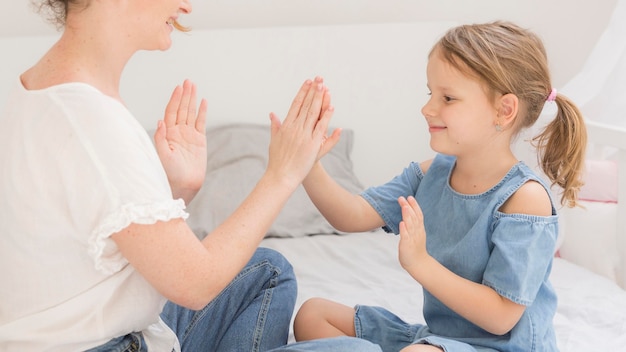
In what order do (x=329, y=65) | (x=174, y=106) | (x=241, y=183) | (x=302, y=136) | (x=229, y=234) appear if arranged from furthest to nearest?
(x=329, y=65) < (x=241, y=183) < (x=174, y=106) < (x=302, y=136) < (x=229, y=234)

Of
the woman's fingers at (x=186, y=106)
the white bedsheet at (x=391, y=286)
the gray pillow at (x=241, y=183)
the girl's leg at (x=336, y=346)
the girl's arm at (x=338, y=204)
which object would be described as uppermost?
the woman's fingers at (x=186, y=106)

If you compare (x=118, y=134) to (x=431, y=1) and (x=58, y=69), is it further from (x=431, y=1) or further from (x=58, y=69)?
(x=431, y=1)

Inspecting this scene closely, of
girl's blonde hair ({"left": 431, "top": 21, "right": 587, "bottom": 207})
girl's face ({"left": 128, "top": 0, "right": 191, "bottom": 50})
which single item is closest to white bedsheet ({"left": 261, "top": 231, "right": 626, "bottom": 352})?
girl's blonde hair ({"left": 431, "top": 21, "right": 587, "bottom": 207})

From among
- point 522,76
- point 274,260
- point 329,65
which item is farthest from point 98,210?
point 329,65

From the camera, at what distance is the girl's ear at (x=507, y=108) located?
1.38m

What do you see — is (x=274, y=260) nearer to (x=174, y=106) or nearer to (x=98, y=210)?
(x=174, y=106)

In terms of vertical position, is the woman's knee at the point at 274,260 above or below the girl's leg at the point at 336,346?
above

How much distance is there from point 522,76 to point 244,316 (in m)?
0.60

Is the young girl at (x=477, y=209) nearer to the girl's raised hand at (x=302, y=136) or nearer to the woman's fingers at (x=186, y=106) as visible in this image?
the girl's raised hand at (x=302, y=136)

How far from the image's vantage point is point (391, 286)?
6.45 feet

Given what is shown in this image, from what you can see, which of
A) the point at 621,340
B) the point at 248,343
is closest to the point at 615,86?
the point at 621,340

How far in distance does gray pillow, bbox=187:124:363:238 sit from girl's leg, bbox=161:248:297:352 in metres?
0.75

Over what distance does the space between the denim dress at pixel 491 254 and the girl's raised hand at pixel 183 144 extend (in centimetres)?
41

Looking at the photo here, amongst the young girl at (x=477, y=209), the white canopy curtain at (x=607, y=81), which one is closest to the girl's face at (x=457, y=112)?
the young girl at (x=477, y=209)
